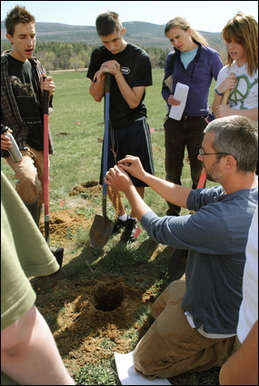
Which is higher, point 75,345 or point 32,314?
point 32,314

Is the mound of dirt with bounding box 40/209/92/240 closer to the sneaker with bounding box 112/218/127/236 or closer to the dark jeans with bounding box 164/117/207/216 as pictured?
the sneaker with bounding box 112/218/127/236

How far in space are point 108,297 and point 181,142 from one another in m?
2.09

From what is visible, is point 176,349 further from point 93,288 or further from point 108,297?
point 93,288

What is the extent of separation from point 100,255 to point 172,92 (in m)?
2.16

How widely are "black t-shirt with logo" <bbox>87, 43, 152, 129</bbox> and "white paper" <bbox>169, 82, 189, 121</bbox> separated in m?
0.34

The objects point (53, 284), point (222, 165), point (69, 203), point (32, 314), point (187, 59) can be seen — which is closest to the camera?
point (32, 314)

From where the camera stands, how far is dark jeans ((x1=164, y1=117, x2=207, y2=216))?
4453mm

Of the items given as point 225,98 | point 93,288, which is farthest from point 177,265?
point 225,98

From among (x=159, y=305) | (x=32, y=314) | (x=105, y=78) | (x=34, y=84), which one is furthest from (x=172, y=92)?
(x=32, y=314)

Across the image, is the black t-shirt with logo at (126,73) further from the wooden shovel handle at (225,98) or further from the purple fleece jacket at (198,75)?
the wooden shovel handle at (225,98)

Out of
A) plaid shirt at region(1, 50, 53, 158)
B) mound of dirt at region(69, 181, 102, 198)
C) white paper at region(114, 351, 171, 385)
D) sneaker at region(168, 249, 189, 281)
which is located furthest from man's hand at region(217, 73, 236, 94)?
white paper at region(114, 351, 171, 385)

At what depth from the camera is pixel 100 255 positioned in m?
4.27

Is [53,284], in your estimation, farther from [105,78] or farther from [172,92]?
[172,92]

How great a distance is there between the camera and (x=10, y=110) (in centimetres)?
393
